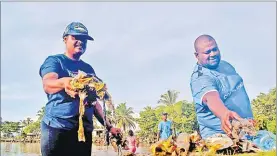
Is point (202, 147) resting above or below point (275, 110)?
below

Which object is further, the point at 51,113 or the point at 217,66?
the point at 217,66

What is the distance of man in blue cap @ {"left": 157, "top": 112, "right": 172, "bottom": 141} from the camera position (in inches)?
268

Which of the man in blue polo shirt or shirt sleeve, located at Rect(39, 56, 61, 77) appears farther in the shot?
the man in blue polo shirt

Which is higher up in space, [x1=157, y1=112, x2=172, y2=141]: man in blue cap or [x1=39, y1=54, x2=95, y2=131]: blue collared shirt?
[x1=39, y1=54, x2=95, y2=131]: blue collared shirt

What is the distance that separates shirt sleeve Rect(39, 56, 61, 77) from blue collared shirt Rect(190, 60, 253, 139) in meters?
1.88

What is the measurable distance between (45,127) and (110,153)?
945mm

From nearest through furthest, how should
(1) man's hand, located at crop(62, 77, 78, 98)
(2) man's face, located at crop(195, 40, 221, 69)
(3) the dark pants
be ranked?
(3) the dark pants
(1) man's hand, located at crop(62, 77, 78, 98)
(2) man's face, located at crop(195, 40, 221, 69)

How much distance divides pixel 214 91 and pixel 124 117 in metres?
1.30

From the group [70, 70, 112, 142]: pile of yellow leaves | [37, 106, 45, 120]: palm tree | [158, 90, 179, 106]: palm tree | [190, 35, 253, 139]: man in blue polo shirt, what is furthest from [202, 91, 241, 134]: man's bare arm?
[37, 106, 45, 120]: palm tree

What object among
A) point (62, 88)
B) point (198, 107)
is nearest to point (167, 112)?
point (198, 107)

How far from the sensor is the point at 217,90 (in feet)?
22.5

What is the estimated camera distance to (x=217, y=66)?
7.01 metres

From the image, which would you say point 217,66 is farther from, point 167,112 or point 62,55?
point 62,55

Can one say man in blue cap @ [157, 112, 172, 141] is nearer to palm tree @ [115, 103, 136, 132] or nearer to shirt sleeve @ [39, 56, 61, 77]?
palm tree @ [115, 103, 136, 132]
